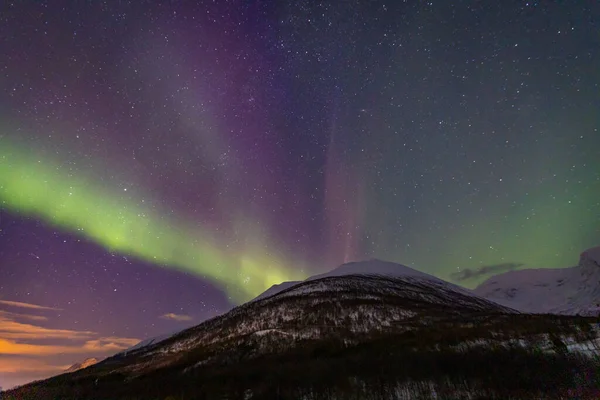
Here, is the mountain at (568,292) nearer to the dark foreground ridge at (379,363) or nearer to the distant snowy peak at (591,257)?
the distant snowy peak at (591,257)

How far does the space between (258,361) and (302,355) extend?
6824mm

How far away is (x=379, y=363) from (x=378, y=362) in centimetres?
35

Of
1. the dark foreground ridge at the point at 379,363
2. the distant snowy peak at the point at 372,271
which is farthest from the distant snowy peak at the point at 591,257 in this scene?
the dark foreground ridge at the point at 379,363

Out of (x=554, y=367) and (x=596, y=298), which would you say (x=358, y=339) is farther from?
(x=596, y=298)

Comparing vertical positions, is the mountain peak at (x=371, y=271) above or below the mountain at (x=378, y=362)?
above

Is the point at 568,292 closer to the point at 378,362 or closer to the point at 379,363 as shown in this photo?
the point at 378,362

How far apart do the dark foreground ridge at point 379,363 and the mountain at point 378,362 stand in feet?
0.41

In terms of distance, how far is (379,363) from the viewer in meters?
38.0

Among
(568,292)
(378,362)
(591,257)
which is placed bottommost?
(378,362)

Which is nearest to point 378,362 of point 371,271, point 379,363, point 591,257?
point 379,363

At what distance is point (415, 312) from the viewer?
226ft

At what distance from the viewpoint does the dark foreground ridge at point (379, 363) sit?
32375mm

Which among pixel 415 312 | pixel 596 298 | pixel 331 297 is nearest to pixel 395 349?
pixel 415 312

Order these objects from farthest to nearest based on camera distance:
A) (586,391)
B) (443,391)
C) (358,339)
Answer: (358,339) → (443,391) → (586,391)
